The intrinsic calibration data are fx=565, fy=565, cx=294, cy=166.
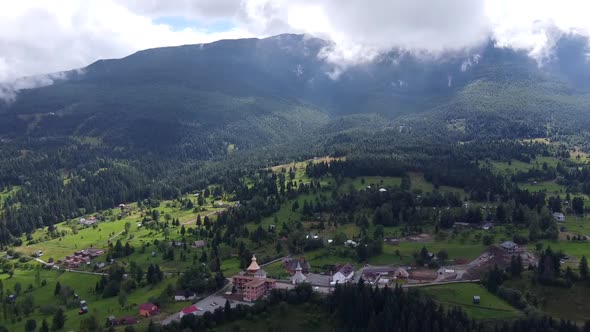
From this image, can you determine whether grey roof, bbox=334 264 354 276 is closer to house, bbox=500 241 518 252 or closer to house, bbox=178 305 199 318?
house, bbox=178 305 199 318

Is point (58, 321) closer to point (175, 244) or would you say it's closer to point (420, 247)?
point (175, 244)

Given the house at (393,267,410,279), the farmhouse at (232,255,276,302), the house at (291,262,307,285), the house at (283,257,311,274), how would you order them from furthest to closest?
the house at (283,257,311,274), the house at (393,267,410,279), the house at (291,262,307,285), the farmhouse at (232,255,276,302)

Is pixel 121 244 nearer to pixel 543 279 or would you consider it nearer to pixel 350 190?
pixel 350 190

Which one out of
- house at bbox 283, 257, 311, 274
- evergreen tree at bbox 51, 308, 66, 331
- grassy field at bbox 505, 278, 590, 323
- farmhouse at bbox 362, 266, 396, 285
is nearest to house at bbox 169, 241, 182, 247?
house at bbox 283, 257, 311, 274

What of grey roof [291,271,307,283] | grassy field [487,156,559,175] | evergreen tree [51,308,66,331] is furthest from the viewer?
grassy field [487,156,559,175]

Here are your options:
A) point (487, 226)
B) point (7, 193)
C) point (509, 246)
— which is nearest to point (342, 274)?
point (509, 246)
